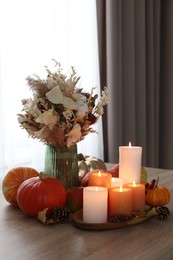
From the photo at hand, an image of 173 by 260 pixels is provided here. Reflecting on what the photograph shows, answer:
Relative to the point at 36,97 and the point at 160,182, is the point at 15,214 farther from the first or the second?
the point at 160,182

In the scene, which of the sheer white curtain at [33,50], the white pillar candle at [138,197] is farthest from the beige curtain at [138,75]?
the white pillar candle at [138,197]

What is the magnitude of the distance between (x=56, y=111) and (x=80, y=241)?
1.24 feet

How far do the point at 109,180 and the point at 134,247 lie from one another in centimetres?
27

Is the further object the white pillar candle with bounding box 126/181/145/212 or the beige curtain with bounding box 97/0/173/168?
the beige curtain with bounding box 97/0/173/168

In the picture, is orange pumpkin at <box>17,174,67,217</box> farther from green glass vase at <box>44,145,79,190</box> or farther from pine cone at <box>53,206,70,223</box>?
green glass vase at <box>44,145,79,190</box>

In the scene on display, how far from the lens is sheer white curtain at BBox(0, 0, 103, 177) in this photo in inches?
75.8

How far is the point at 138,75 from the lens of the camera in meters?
2.85

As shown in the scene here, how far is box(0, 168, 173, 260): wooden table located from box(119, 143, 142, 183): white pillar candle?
15cm

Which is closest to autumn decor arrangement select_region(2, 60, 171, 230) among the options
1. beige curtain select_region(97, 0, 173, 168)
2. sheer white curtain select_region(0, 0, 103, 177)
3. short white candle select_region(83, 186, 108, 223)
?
short white candle select_region(83, 186, 108, 223)

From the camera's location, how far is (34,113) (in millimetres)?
1083

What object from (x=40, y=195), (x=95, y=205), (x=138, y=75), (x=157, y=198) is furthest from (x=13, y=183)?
(x=138, y=75)

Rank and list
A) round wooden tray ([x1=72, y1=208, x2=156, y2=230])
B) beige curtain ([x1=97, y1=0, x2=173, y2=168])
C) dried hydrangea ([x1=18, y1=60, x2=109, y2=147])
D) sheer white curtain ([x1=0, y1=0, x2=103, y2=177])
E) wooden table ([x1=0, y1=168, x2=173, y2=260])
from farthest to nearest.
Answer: beige curtain ([x1=97, y1=0, x2=173, y2=168]) → sheer white curtain ([x1=0, y1=0, x2=103, y2=177]) → dried hydrangea ([x1=18, y1=60, x2=109, y2=147]) → round wooden tray ([x1=72, y1=208, x2=156, y2=230]) → wooden table ([x1=0, y1=168, x2=173, y2=260])

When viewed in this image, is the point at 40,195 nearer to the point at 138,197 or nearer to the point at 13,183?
the point at 13,183

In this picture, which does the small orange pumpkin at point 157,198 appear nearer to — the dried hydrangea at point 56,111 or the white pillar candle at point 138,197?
the white pillar candle at point 138,197
